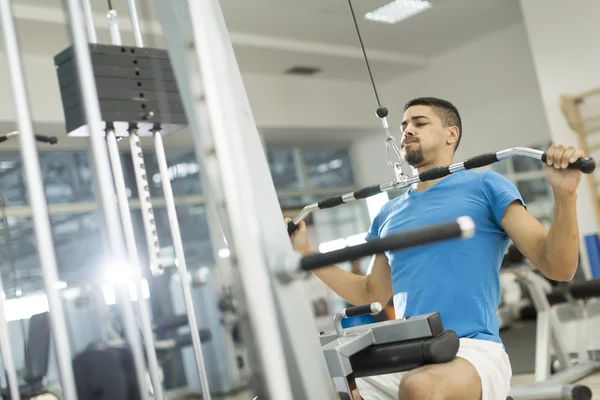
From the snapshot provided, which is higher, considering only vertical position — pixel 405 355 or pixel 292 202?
pixel 292 202

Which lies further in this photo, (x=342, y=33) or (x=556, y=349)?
(x=342, y=33)

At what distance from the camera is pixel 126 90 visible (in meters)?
0.72

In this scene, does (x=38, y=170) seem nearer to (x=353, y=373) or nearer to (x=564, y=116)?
(x=353, y=373)

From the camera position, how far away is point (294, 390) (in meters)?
0.74

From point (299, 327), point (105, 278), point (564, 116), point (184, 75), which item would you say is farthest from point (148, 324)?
point (564, 116)

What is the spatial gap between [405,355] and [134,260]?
0.76 meters

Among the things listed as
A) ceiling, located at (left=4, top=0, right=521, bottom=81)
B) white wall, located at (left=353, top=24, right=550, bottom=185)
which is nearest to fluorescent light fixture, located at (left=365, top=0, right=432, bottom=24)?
ceiling, located at (left=4, top=0, right=521, bottom=81)

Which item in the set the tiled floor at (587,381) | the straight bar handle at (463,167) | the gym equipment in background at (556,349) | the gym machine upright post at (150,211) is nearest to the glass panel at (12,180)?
the gym machine upright post at (150,211)

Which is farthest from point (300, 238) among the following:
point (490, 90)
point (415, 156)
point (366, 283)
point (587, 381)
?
point (490, 90)

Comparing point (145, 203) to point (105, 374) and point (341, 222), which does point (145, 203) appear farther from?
point (341, 222)

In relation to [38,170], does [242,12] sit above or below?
above

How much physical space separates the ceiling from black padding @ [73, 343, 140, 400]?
14.3 feet

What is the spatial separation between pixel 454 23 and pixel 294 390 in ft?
18.3

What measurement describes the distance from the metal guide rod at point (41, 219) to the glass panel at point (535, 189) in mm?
6457
